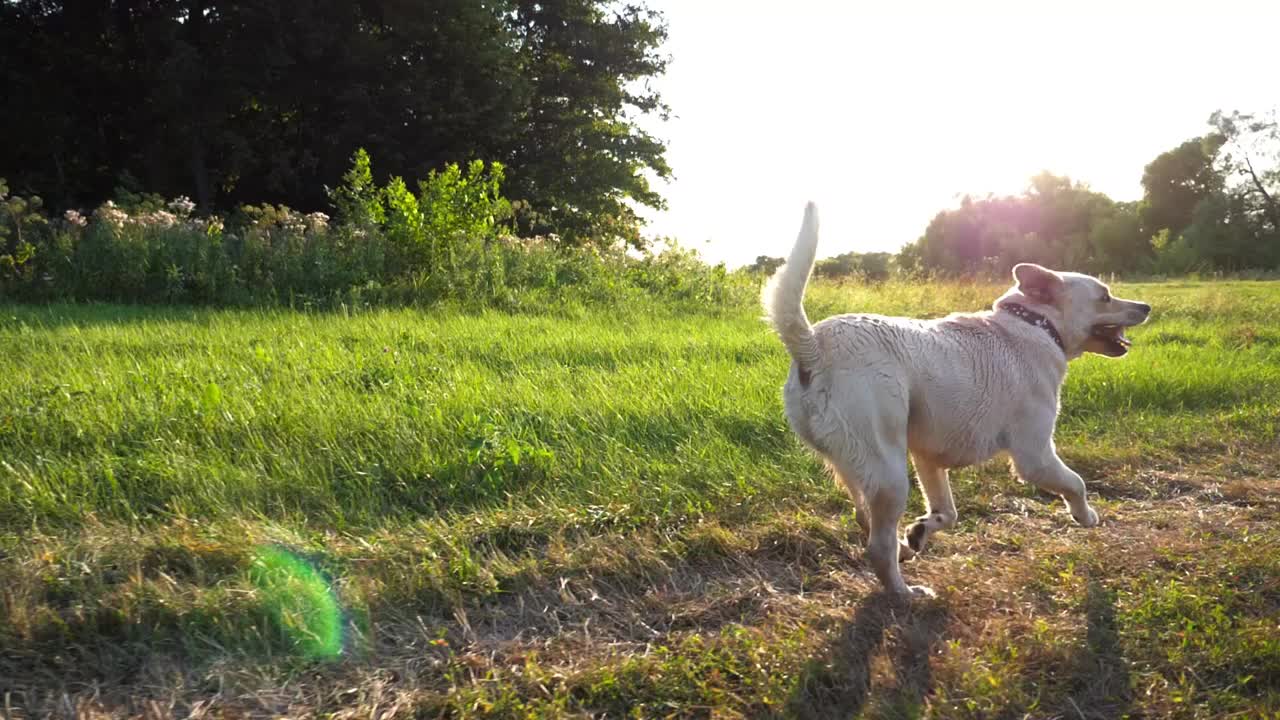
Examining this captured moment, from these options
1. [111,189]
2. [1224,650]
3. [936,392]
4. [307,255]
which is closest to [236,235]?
[307,255]

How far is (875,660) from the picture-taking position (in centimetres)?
297

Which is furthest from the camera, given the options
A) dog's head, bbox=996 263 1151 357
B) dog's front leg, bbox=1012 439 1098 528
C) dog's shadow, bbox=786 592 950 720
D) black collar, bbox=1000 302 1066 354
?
dog's head, bbox=996 263 1151 357

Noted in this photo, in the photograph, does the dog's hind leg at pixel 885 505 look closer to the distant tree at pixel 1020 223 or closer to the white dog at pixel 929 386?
the white dog at pixel 929 386

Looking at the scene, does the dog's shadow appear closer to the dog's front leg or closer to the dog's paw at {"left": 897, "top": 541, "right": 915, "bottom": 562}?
the dog's paw at {"left": 897, "top": 541, "right": 915, "bottom": 562}

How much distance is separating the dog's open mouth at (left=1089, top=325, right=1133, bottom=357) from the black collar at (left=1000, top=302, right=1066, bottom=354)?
26cm

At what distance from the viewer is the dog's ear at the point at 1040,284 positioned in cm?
458

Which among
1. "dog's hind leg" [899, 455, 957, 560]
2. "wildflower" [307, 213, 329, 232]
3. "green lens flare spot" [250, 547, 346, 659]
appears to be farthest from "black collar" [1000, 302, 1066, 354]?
"wildflower" [307, 213, 329, 232]

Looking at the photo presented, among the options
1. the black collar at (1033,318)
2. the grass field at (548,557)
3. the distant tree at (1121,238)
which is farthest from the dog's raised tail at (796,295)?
the distant tree at (1121,238)

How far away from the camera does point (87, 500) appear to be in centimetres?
380

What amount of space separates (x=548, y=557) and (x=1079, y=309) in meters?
3.34

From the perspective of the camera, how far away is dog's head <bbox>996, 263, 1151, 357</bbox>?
15.0 ft

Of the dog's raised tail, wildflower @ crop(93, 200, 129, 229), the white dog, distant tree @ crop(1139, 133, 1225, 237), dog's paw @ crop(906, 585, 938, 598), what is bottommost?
dog's paw @ crop(906, 585, 938, 598)

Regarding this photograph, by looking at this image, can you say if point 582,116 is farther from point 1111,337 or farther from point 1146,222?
point 1146,222

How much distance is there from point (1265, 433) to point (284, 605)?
7068 millimetres
